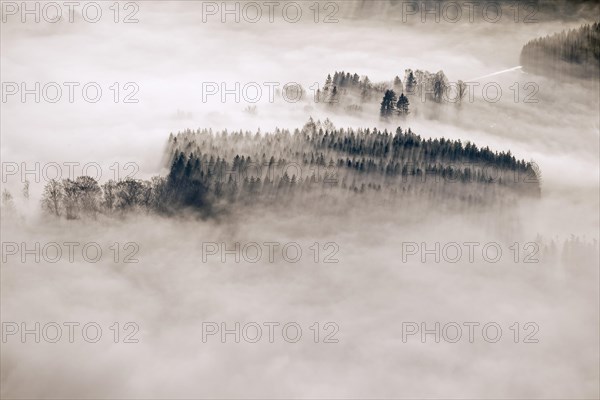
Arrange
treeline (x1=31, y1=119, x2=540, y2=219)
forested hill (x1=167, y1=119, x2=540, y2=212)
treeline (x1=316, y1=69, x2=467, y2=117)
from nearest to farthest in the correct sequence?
treeline (x1=31, y1=119, x2=540, y2=219)
forested hill (x1=167, y1=119, x2=540, y2=212)
treeline (x1=316, y1=69, x2=467, y2=117)

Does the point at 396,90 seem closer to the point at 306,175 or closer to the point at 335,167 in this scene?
the point at 335,167

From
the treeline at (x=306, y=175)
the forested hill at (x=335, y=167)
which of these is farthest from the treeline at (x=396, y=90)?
the treeline at (x=306, y=175)

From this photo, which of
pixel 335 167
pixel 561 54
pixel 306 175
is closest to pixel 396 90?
pixel 335 167

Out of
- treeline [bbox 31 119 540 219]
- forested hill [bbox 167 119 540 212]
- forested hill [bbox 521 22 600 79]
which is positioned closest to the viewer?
treeline [bbox 31 119 540 219]

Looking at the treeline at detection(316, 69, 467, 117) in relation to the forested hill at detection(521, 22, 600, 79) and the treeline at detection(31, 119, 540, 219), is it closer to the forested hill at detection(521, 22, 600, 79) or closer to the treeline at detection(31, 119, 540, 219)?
the treeline at detection(31, 119, 540, 219)

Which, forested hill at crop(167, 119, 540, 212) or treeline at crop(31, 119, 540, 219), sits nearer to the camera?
treeline at crop(31, 119, 540, 219)

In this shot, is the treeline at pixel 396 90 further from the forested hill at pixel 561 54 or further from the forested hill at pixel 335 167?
the forested hill at pixel 561 54

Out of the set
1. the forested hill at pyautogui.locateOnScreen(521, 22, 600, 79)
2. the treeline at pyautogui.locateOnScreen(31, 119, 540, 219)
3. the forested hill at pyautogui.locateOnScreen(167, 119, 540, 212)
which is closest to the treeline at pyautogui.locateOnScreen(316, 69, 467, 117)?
the forested hill at pyautogui.locateOnScreen(167, 119, 540, 212)
